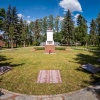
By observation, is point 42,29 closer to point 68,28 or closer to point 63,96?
point 68,28

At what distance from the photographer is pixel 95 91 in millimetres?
5504

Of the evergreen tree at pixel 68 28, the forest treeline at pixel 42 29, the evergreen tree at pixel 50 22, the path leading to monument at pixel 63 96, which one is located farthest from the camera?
the evergreen tree at pixel 50 22

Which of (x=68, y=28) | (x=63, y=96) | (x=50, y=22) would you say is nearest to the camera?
(x=63, y=96)

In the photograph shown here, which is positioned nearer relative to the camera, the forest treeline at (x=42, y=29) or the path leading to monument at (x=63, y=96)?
the path leading to monument at (x=63, y=96)

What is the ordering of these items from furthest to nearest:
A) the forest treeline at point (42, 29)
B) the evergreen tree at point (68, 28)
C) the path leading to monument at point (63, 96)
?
the evergreen tree at point (68, 28)
the forest treeline at point (42, 29)
the path leading to monument at point (63, 96)

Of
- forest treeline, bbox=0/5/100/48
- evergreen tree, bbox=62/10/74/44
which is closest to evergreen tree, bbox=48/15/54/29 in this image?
forest treeline, bbox=0/5/100/48

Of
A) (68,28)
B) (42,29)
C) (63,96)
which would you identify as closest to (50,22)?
(42,29)

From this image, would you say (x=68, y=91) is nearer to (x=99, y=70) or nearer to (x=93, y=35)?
(x=99, y=70)

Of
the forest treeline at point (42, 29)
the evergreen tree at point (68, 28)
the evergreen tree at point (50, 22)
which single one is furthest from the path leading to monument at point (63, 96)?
the evergreen tree at point (50, 22)

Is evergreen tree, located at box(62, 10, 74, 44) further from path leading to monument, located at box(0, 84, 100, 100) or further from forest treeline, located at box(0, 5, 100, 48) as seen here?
path leading to monument, located at box(0, 84, 100, 100)

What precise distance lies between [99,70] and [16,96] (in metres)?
6.24

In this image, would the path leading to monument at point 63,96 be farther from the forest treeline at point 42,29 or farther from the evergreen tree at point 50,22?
the evergreen tree at point 50,22

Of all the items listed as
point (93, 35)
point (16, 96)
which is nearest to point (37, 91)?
point (16, 96)

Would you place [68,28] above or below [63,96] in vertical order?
above
